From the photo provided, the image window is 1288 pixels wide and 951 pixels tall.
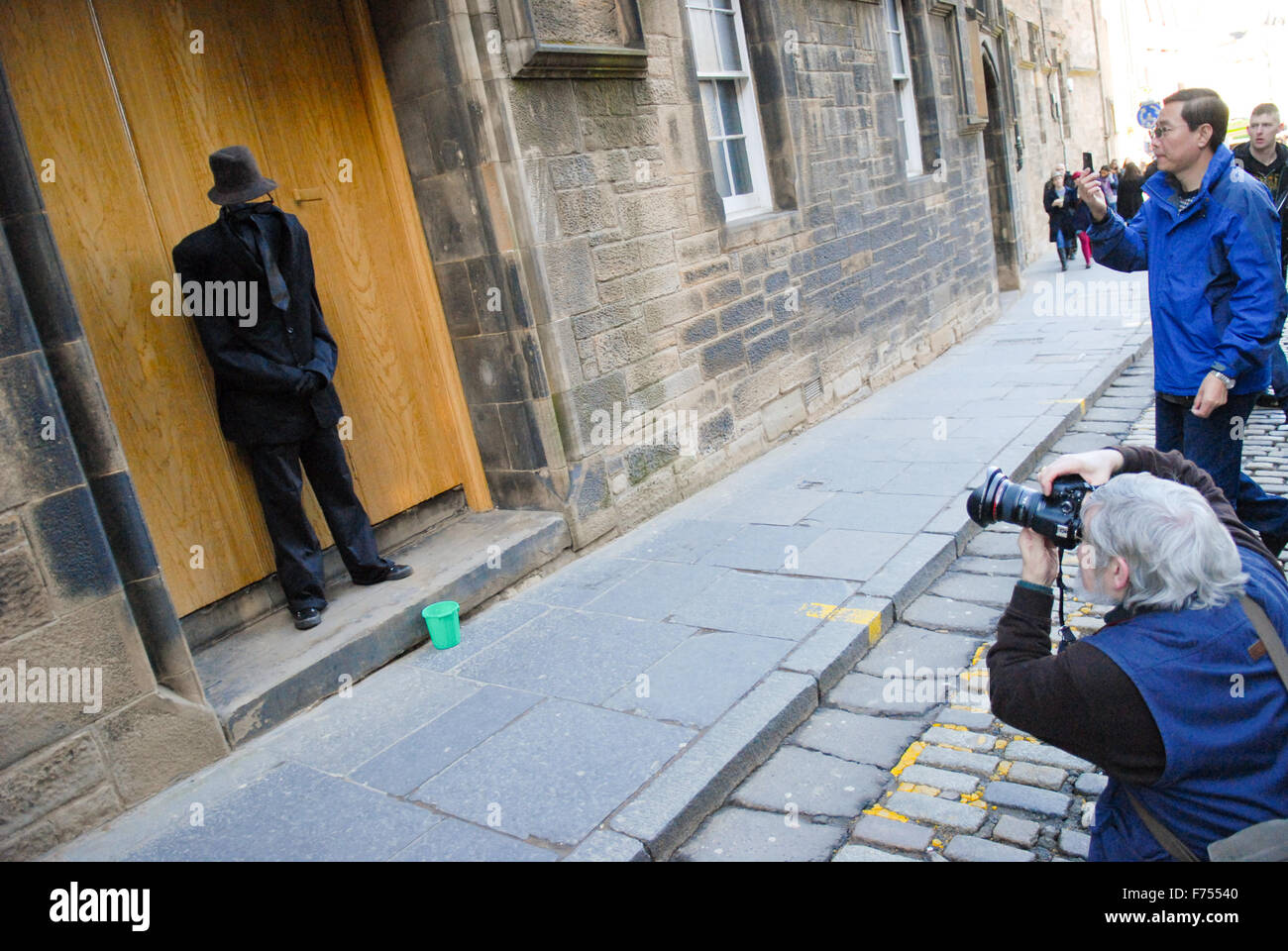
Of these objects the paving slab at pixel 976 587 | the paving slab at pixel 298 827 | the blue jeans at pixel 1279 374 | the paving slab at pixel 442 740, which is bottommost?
the paving slab at pixel 976 587

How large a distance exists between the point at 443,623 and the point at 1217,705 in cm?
329

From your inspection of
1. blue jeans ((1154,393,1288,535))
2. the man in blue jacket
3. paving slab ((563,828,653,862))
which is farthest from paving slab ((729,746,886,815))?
the man in blue jacket

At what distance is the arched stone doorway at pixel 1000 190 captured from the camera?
16.5m

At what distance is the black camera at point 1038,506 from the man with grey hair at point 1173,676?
0.33 feet

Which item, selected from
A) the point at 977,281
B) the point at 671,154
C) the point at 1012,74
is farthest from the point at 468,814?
the point at 1012,74

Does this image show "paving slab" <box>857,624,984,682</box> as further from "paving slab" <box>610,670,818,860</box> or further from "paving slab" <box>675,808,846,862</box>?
"paving slab" <box>675,808,846,862</box>

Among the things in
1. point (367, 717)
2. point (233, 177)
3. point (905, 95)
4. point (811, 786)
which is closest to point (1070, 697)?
point (811, 786)

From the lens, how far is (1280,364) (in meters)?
4.26

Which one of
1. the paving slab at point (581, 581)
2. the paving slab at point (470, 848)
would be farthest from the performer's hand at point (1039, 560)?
the paving slab at point (581, 581)

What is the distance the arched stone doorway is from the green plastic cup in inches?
571

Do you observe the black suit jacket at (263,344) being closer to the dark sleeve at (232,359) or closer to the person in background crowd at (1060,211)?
the dark sleeve at (232,359)

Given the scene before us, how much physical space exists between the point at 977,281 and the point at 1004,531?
777cm
